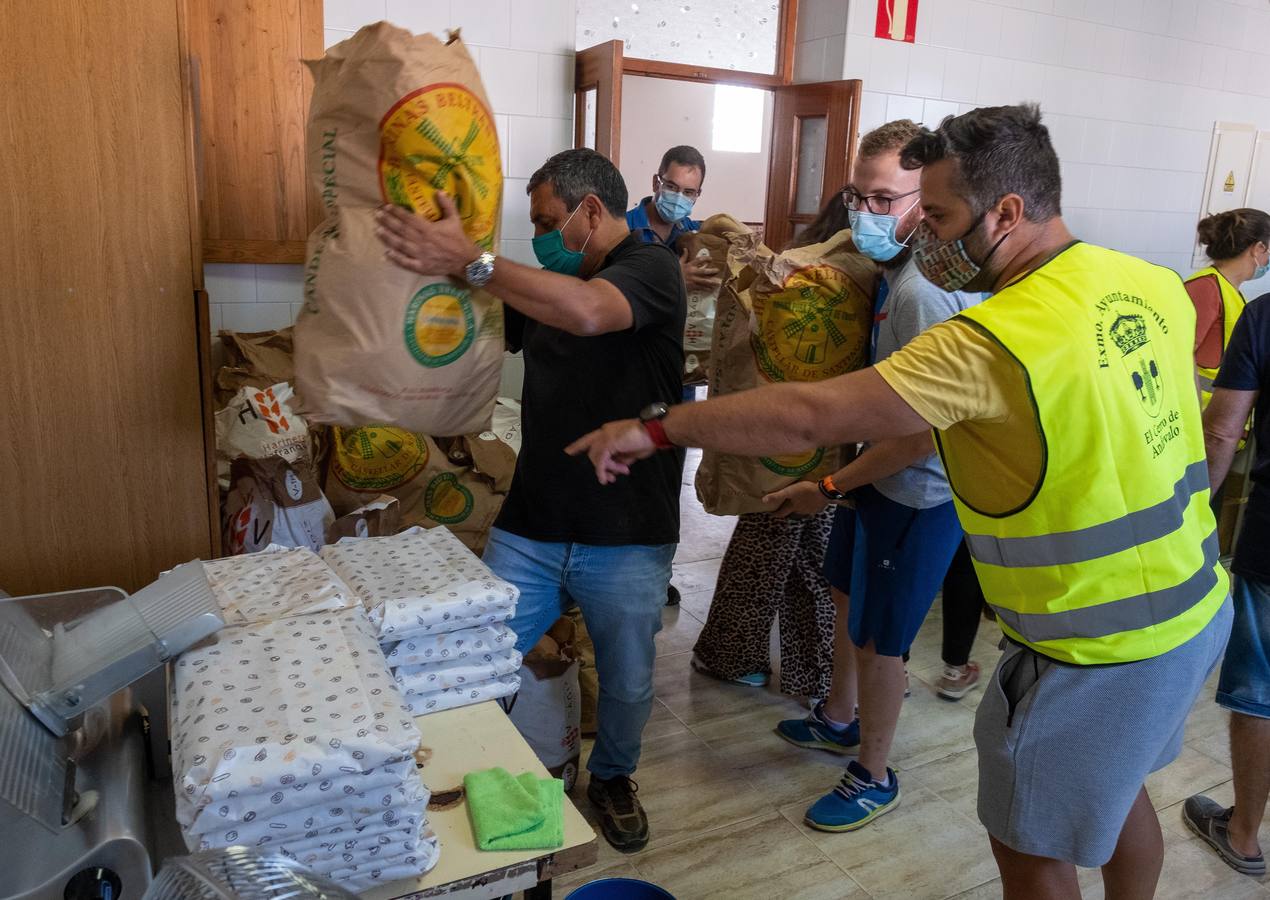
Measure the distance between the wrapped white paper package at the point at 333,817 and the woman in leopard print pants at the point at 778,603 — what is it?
1.98 meters

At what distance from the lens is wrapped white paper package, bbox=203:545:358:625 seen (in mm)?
1348

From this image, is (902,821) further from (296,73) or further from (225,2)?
(225,2)

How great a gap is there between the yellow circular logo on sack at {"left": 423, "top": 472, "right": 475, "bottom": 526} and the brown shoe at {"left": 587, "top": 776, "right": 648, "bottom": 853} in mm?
1051

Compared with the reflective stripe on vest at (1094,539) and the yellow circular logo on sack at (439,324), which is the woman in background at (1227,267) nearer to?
the reflective stripe on vest at (1094,539)

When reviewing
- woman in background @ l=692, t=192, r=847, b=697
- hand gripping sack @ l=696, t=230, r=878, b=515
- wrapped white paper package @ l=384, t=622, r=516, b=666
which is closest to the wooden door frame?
woman in background @ l=692, t=192, r=847, b=697

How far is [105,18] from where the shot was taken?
1.89 meters

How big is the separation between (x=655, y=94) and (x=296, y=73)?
393 cm

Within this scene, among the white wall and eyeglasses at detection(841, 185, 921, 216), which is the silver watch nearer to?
eyeglasses at detection(841, 185, 921, 216)

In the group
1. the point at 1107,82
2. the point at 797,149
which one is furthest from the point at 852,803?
the point at 1107,82

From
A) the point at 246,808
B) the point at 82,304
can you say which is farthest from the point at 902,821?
the point at 82,304

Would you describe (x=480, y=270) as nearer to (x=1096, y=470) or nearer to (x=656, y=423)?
(x=656, y=423)

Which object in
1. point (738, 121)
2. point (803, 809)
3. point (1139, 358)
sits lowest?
point (803, 809)

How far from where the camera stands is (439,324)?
1.60 metres

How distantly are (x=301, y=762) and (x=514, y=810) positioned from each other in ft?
0.97
